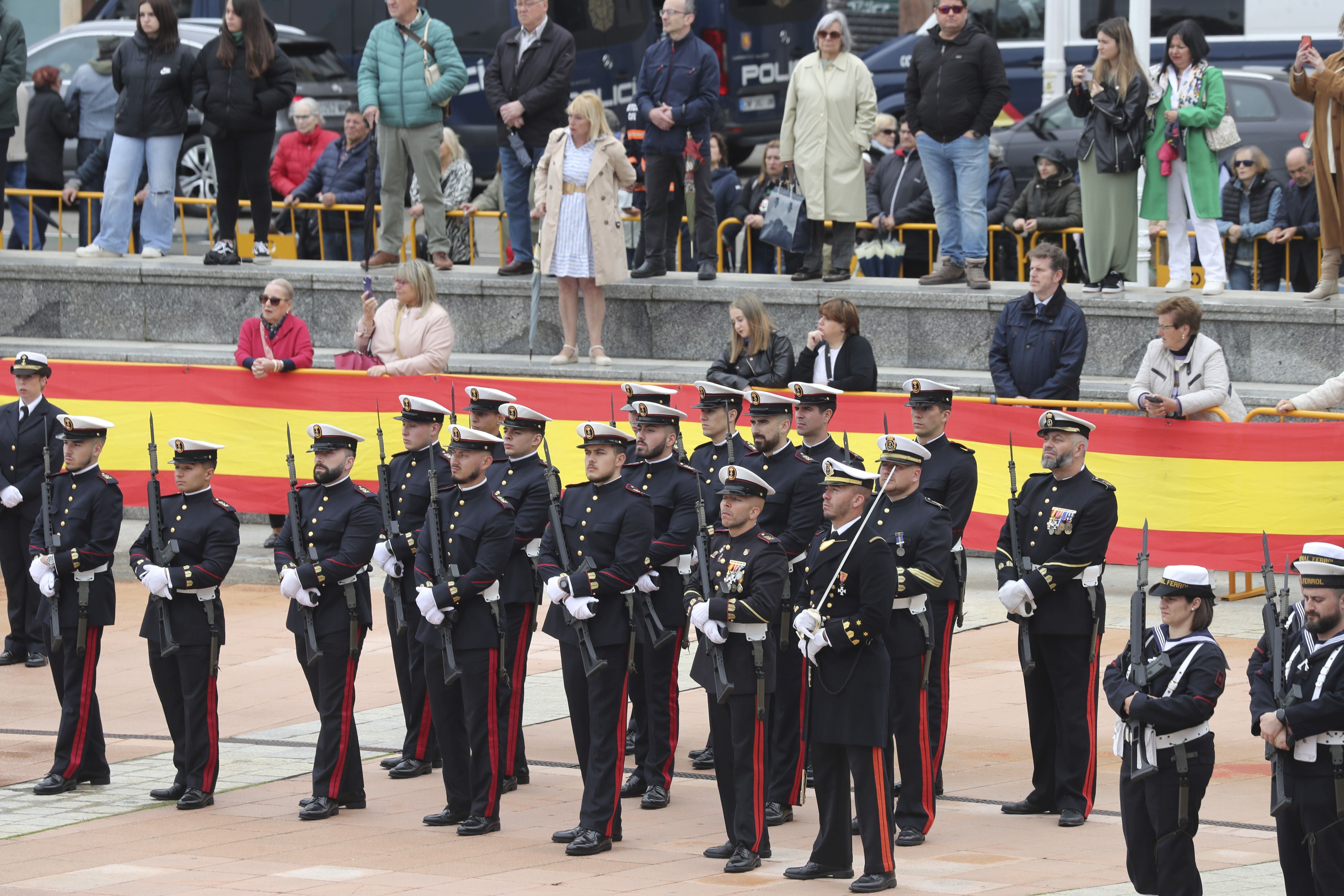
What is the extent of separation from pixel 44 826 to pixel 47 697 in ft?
9.73

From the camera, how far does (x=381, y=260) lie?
58.7 feet

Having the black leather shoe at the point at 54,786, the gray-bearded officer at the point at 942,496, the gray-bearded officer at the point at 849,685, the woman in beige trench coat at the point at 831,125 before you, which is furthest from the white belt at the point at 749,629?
the woman in beige trench coat at the point at 831,125

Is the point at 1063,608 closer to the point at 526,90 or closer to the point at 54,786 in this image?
the point at 54,786

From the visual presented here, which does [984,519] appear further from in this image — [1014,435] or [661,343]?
[661,343]

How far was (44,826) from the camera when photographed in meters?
10.3

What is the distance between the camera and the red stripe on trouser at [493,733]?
10.0 m

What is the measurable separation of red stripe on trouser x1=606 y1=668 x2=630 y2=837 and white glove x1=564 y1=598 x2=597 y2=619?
37 centimetres

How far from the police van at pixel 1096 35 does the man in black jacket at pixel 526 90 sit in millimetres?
5125

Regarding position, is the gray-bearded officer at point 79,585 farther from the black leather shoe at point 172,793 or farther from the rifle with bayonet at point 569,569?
the rifle with bayonet at point 569,569

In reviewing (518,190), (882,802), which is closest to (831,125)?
(518,190)

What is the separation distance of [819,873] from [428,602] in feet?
7.76

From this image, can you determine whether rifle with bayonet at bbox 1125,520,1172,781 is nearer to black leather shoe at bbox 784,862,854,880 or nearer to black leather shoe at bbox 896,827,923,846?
black leather shoe at bbox 784,862,854,880

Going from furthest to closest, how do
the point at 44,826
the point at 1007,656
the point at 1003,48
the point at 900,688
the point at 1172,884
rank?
the point at 1003,48
the point at 1007,656
the point at 44,826
the point at 900,688
the point at 1172,884

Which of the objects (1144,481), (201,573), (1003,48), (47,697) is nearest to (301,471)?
(47,697)
